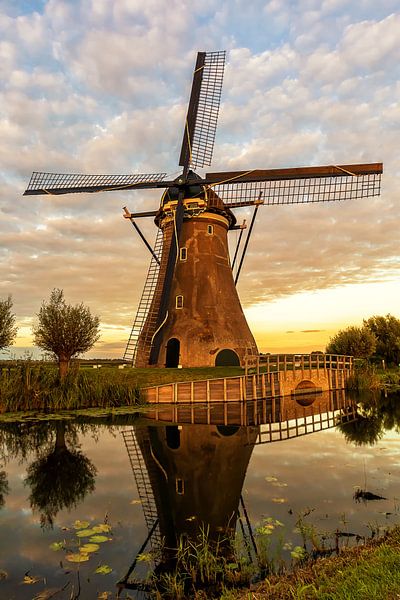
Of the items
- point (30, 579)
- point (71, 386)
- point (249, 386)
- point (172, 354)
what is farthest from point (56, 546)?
point (172, 354)

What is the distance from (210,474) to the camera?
9.12 m

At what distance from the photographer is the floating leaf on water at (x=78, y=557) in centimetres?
549

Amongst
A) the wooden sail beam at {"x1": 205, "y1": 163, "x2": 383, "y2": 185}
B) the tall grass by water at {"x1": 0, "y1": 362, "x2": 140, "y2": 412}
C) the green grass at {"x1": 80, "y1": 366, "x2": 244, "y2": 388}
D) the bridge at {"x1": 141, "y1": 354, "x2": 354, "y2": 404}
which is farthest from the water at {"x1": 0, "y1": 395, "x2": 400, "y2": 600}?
the wooden sail beam at {"x1": 205, "y1": 163, "x2": 383, "y2": 185}

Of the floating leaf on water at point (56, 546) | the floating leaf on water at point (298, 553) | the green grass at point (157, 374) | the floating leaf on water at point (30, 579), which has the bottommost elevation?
the floating leaf on water at point (30, 579)

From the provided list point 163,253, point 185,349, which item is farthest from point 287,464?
point 163,253

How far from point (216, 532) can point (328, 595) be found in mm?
2739

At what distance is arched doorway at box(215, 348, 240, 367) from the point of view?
22094 mm

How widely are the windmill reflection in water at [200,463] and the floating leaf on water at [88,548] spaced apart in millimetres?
631

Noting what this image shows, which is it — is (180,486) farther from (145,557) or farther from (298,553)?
(298,553)

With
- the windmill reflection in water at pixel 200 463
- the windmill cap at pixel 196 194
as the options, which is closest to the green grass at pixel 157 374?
the windmill reflection in water at pixel 200 463

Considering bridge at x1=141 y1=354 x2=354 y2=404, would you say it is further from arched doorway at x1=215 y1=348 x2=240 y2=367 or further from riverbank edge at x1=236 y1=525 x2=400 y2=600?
riverbank edge at x1=236 y1=525 x2=400 y2=600

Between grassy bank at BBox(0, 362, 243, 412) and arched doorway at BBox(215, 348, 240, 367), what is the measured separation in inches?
135

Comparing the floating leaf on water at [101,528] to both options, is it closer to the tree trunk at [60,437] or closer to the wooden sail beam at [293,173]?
the tree trunk at [60,437]

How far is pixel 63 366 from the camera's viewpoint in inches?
700
